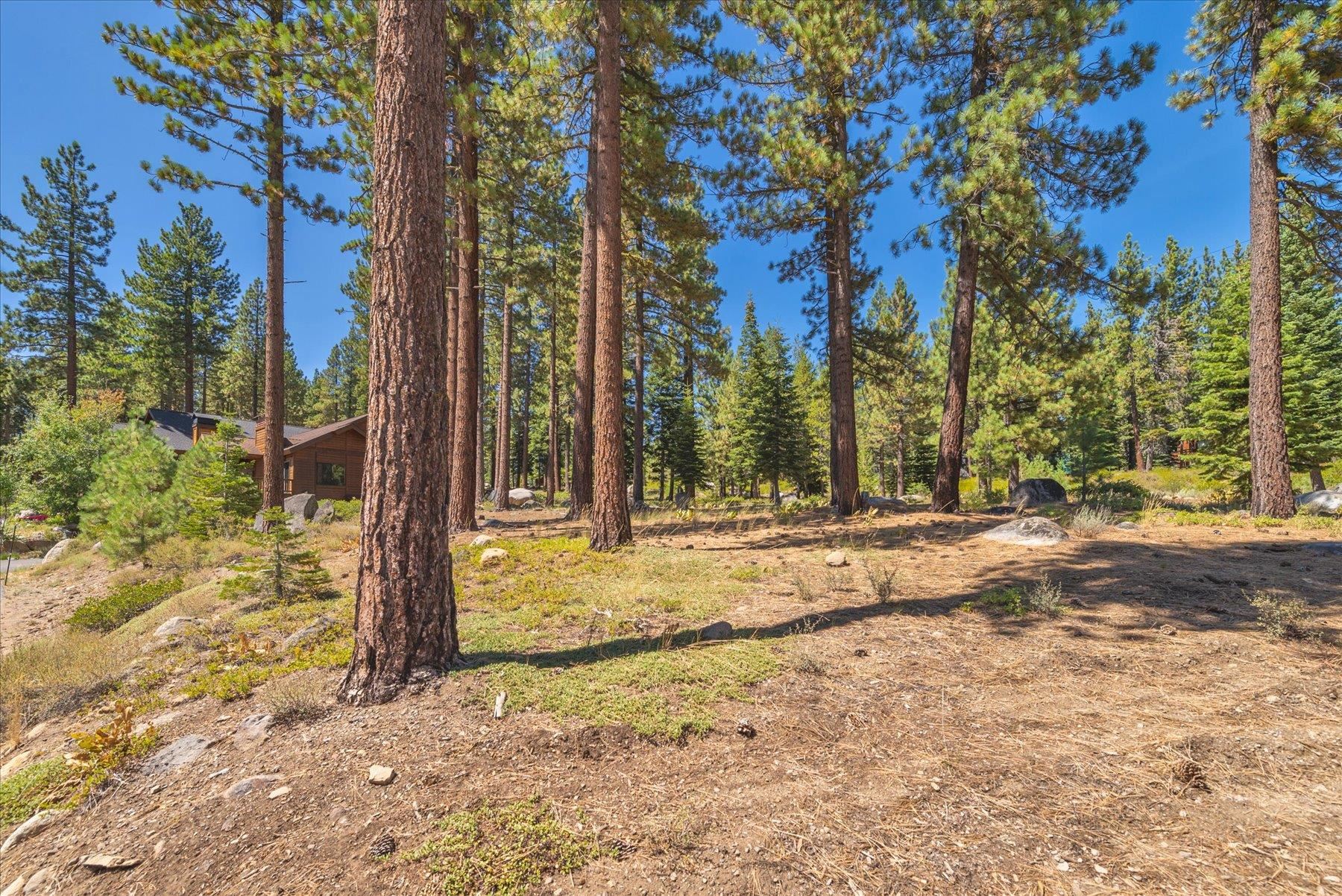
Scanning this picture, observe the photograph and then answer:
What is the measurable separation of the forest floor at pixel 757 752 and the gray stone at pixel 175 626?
0.31m

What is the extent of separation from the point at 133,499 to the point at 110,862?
14552mm

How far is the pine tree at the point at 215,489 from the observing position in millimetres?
11359

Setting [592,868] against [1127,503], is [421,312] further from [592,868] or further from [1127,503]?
[1127,503]

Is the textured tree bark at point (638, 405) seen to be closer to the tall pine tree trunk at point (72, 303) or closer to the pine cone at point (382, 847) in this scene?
the pine cone at point (382, 847)

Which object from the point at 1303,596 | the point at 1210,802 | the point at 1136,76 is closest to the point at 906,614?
the point at 1210,802

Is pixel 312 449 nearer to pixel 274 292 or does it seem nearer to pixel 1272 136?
pixel 274 292

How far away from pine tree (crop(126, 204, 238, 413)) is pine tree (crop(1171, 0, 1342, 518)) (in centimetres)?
4514

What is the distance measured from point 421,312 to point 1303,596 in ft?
28.7

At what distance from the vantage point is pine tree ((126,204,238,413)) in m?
29.2

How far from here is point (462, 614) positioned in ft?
17.9

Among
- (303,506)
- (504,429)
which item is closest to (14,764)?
(303,506)

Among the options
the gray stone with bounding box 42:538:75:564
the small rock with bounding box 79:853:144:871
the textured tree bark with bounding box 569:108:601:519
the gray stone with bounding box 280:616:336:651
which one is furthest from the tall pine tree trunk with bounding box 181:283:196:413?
the small rock with bounding box 79:853:144:871

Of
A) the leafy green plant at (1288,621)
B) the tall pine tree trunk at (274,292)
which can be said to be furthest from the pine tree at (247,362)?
the leafy green plant at (1288,621)

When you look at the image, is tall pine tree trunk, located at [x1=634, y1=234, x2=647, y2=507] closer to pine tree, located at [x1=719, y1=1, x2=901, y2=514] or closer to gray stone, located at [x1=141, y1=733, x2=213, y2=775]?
pine tree, located at [x1=719, y1=1, x2=901, y2=514]
